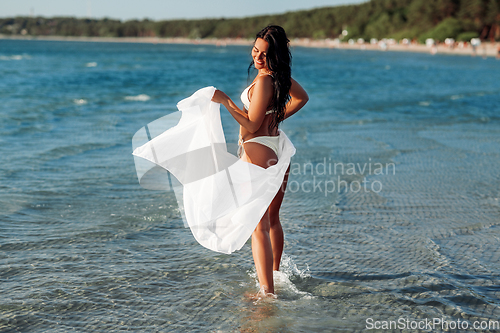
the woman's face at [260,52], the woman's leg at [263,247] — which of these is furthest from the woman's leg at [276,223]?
the woman's face at [260,52]

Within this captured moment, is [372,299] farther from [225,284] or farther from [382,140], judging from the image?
[382,140]

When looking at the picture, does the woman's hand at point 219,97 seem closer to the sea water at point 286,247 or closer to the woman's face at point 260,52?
the woman's face at point 260,52

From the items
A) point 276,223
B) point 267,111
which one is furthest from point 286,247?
point 267,111

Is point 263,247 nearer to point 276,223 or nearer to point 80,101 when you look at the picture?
point 276,223

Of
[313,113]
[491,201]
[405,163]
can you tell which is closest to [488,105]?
[313,113]

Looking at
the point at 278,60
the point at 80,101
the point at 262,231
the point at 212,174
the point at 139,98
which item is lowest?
the point at 139,98

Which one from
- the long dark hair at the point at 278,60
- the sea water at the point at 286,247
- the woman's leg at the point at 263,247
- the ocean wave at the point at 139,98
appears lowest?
the ocean wave at the point at 139,98

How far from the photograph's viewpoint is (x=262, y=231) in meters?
3.84

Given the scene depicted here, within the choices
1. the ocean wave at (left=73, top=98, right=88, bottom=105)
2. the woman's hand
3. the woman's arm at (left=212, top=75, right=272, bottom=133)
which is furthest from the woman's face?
the ocean wave at (left=73, top=98, right=88, bottom=105)

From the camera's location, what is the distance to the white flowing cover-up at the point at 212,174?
373 centimetres

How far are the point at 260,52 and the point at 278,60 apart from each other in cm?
15

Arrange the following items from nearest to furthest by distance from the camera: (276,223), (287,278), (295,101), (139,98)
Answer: (295,101) → (276,223) → (287,278) → (139,98)

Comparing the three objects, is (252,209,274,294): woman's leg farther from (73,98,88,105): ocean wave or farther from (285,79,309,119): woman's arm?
(73,98,88,105): ocean wave

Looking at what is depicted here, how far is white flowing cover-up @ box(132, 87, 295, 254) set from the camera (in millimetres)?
3734
